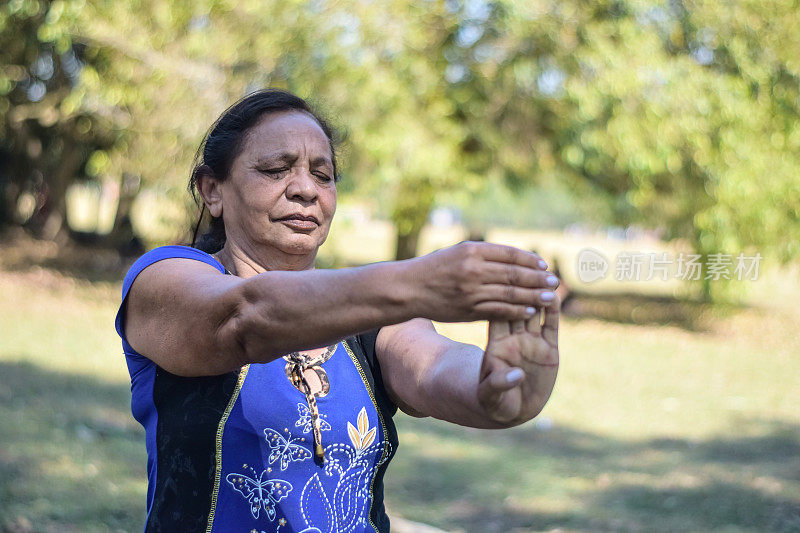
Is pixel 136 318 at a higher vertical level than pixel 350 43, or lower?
lower

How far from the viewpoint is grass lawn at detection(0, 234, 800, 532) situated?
5.69 meters

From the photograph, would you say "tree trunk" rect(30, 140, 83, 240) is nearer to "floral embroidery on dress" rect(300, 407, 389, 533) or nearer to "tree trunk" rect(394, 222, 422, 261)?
"tree trunk" rect(394, 222, 422, 261)

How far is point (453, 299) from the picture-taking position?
1455 millimetres

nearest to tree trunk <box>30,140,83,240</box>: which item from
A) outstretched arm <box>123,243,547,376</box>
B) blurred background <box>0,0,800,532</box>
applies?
blurred background <box>0,0,800,532</box>

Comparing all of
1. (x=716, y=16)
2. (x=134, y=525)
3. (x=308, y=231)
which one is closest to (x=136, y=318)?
(x=308, y=231)

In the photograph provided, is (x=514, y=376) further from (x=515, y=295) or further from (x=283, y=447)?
(x=283, y=447)

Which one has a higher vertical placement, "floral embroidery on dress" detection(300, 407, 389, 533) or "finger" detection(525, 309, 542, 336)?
"finger" detection(525, 309, 542, 336)

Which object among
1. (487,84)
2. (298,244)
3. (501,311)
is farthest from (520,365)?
(487,84)

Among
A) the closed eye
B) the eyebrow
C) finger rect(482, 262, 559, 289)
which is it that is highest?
the eyebrow

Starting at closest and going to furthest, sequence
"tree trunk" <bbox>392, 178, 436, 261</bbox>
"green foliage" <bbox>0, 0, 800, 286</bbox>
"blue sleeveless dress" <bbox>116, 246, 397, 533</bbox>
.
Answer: "blue sleeveless dress" <bbox>116, 246, 397, 533</bbox> < "green foliage" <bbox>0, 0, 800, 286</bbox> < "tree trunk" <bbox>392, 178, 436, 261</bbox>

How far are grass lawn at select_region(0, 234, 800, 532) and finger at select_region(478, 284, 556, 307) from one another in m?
4.26

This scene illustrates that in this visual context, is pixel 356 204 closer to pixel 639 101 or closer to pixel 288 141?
pixel 639 101

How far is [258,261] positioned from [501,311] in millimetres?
900

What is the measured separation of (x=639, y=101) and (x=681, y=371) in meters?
4.04
